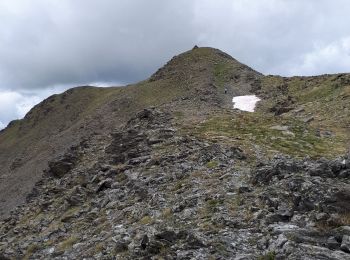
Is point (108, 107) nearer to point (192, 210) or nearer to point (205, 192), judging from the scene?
point (205, 192)

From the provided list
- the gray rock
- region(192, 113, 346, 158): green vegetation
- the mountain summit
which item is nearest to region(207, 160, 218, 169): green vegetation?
region(192, 113, 346, 158): green vegetation

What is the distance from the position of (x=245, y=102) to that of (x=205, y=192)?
5781 centimetres

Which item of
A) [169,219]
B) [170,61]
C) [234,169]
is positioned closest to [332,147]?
[234,169]

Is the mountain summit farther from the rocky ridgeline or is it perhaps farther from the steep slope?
the steep slope

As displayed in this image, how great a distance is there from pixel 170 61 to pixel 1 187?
60422 mm

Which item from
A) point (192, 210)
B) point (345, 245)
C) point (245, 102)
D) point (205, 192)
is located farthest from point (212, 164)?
point (245, 102)

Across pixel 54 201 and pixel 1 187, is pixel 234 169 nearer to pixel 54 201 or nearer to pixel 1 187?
pixel 54 201

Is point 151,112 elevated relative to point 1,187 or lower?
elevated

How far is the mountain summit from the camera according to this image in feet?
61.5

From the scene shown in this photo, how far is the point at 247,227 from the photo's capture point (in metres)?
19.9

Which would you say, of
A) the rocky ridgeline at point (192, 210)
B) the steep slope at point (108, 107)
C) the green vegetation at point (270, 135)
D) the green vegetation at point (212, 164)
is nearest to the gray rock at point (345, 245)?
the rocky ridgeline at point (192, 210)

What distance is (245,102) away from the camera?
82.0 meters

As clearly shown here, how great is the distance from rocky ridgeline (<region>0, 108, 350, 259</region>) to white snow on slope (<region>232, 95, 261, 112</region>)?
36.7m

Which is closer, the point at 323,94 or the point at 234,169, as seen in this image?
the point at 234,169
